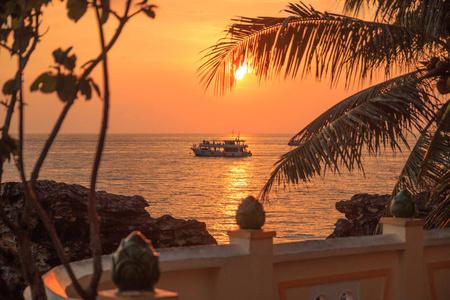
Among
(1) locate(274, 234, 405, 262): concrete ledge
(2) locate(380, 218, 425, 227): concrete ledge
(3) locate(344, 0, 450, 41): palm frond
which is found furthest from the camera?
(3) locate(344, 0, 450, 41): palm frond

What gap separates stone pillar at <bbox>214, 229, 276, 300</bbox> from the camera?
4.23 meters

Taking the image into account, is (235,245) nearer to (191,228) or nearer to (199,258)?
(199,258)

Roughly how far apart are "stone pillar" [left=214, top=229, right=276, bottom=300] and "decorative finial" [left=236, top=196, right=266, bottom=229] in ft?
0.18

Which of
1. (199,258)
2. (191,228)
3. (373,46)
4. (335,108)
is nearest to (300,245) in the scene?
(199,258)

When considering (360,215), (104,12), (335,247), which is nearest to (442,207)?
(335,247)

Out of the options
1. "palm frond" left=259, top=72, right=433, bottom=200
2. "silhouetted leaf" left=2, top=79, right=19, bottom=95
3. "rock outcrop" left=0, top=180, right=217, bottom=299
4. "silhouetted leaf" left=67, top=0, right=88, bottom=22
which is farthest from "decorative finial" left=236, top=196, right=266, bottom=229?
"rock outcrop" left=0, top=180, right=217, bottom=299

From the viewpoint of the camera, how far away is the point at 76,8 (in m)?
2.87

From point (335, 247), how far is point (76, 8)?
9.38 ft

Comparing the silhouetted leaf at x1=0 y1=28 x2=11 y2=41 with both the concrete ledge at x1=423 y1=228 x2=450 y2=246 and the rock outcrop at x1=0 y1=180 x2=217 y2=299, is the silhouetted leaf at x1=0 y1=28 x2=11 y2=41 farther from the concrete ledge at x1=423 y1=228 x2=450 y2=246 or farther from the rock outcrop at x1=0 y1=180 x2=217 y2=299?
the rock outcrop at x1=0 y1=180 x2=217 y2=299

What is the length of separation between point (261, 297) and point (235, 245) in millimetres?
416

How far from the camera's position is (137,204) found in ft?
68.4

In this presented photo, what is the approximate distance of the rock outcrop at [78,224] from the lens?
1459 centimetres

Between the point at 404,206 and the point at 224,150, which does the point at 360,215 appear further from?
the point at 224,150

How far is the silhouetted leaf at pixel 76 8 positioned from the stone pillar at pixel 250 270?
6.71ft
